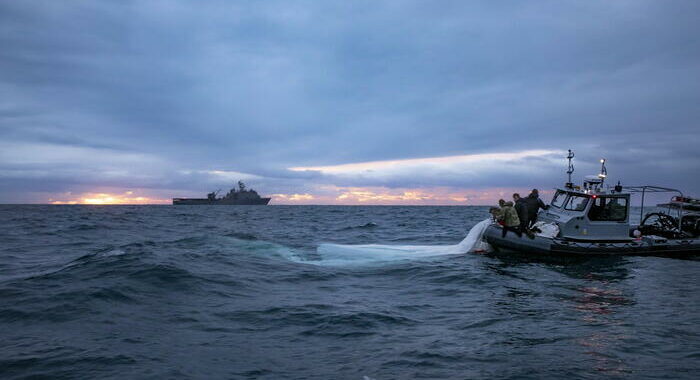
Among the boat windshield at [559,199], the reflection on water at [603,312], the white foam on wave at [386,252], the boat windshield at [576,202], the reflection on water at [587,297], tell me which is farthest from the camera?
the boat windshield at [559,199]

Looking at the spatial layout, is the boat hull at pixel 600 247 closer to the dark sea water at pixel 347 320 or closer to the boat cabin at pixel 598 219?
the boat cabin at pixel 598 219

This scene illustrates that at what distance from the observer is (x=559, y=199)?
19.4 meters

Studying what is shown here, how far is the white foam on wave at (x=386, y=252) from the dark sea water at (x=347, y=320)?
1404 mm

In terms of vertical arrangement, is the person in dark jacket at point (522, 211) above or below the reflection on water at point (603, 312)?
above

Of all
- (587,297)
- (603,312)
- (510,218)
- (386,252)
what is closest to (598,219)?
(510,218)

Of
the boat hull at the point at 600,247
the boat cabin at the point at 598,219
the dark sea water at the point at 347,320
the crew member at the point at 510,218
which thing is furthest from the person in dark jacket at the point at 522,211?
the dark sea water at the point at 347,320

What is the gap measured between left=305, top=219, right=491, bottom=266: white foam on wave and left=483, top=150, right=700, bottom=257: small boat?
84cm

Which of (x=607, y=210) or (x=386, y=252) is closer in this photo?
(x=607, y=210)

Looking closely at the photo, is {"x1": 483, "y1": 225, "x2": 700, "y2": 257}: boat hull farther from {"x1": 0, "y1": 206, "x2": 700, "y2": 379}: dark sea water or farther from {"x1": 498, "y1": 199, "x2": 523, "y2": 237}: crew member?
{"x1": 0, "y1": 206, "x2": 700, "y2": 379}: dark sea water

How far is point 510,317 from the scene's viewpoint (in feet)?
30.3

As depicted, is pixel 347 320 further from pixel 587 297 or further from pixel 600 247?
pixel 600 247

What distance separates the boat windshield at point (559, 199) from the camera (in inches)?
752

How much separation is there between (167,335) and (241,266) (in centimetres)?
802

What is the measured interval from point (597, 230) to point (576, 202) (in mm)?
1365
